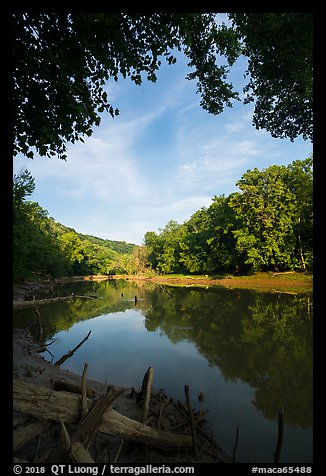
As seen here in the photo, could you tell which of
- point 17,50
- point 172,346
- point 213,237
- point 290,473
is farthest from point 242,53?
point 213,237

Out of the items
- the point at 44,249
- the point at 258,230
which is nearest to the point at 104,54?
the point at 44,249

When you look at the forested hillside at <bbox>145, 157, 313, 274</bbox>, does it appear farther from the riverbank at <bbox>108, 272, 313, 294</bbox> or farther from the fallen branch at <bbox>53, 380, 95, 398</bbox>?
the fallen branch at <bbox>53, 380, 95, 398</bbox>

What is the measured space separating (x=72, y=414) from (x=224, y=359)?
29.3 ft

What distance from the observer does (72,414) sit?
446 cm

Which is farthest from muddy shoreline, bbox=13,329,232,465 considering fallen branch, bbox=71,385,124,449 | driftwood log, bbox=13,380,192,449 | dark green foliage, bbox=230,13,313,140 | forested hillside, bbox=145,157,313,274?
forested hillside, bbox=145,157,313,274

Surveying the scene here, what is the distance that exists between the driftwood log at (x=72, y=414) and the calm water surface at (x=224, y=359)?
1.83 m

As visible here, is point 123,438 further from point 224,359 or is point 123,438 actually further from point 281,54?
point 281,54

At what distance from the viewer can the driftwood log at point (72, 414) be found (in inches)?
159

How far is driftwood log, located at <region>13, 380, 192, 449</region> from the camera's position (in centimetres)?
405

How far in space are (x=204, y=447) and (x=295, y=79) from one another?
9444 mm

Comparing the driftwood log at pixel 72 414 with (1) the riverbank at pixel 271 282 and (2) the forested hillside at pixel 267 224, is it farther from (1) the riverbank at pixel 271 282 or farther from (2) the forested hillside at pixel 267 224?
(2) the forested hillside at pixel 267 224

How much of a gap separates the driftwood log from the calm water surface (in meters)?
1.83

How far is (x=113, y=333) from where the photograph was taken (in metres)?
17.6

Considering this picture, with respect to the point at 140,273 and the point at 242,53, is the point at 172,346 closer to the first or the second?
the point at 242,53
